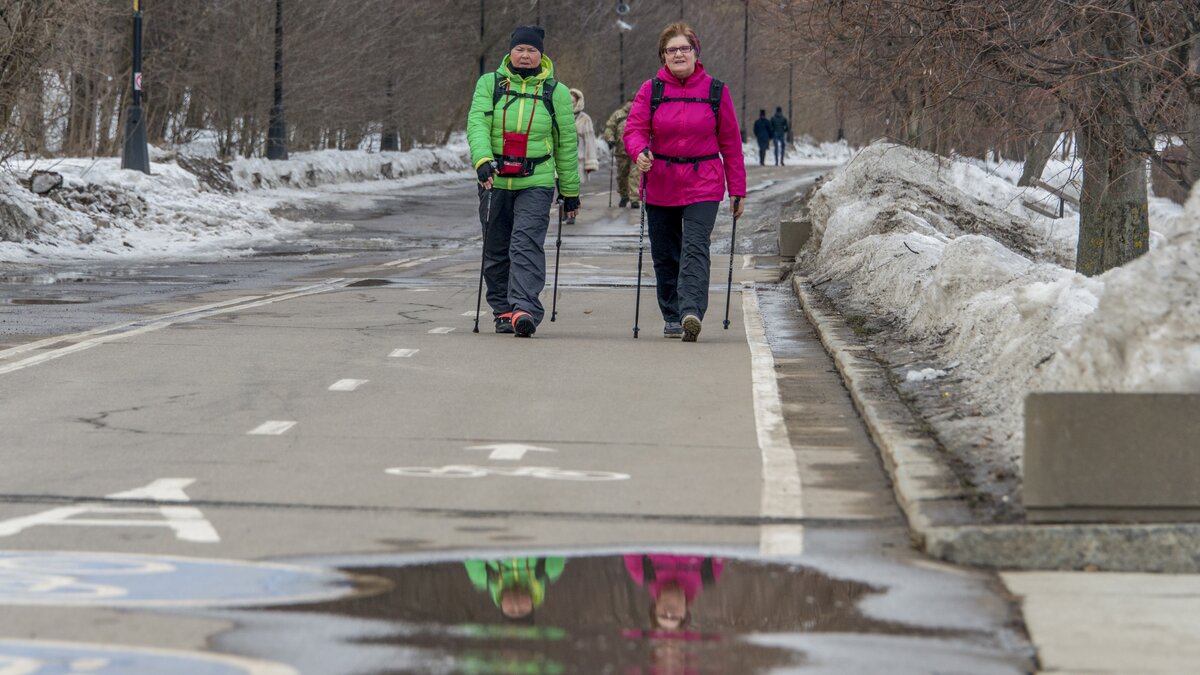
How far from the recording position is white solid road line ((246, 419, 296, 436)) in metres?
7.98

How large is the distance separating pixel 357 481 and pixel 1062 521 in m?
2.62

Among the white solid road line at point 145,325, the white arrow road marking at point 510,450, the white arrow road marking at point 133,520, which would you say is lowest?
the white solid road line at point 145,325

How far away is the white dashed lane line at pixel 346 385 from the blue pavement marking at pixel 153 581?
3676 millimetres

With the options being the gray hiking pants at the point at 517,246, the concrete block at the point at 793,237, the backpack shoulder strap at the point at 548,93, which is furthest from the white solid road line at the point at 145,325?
the concrete block at the point at 793,237

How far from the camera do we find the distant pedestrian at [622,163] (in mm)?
27000

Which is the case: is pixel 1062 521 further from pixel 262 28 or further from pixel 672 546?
pixel 262 28

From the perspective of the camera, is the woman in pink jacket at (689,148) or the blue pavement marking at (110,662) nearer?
the blue pavement marking at (110,662)

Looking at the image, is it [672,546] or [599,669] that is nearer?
[599,669]

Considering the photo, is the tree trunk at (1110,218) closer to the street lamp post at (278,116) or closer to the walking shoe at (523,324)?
the walking shoe at (523,324)

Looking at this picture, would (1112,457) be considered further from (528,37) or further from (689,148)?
(528,37)

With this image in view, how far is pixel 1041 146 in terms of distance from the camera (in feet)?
76.6

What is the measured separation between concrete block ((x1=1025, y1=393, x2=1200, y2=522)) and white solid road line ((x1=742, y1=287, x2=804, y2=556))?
0.80 m

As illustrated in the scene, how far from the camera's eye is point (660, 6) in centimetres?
7625

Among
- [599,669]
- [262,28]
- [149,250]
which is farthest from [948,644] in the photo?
[262,28]
